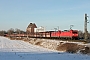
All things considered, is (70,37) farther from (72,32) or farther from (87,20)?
(87,20)

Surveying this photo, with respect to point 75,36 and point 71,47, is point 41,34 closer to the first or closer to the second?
point 75,36

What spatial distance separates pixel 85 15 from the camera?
146ft

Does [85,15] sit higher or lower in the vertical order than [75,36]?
higher

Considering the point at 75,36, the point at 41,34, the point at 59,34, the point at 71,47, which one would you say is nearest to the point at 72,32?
the point at 75,36

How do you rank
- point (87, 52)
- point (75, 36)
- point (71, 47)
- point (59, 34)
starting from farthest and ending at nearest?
point (59, 34) → point (75, 36) → point (71, 47) → point (87, 52)

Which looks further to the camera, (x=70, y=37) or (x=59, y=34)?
(x=59, y=34)

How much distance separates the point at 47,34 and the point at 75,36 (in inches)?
1306

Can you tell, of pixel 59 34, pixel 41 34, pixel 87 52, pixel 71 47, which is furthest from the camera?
pixel 41 34

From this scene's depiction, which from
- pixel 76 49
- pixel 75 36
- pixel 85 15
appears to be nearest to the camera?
pixel 76 49

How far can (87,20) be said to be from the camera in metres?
45.0

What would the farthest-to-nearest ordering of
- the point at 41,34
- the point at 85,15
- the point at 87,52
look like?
the point at 41,34, the point at 85,15, the point at 87,52

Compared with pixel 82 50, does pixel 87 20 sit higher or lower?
higher

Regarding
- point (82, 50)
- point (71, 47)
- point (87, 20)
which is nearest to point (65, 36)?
point (87, 20)

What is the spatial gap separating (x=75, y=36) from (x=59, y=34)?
1181cm
